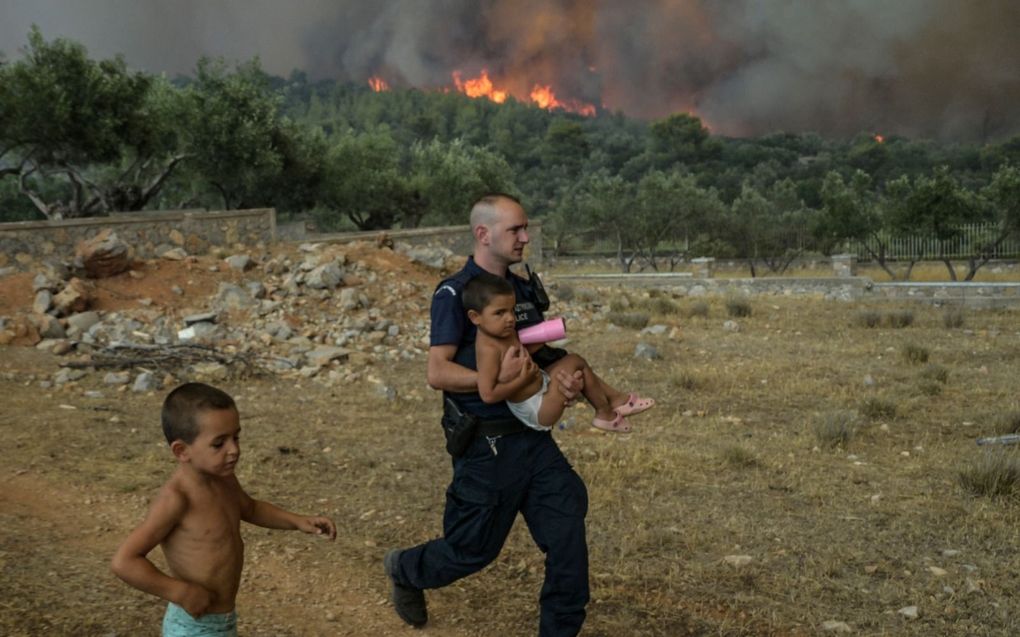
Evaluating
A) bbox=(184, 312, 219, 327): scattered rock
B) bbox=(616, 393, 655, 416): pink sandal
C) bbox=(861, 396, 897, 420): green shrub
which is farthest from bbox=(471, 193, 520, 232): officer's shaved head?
bbox=(184, 312, 219, 327): scattered rock

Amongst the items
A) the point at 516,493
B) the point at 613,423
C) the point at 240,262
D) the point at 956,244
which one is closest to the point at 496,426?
the point at 516,493

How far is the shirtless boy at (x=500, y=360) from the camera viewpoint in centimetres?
328

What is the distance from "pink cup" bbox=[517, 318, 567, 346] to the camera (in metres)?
3.41

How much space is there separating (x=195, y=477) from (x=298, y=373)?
9481 millimetres

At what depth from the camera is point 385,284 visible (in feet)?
55.5

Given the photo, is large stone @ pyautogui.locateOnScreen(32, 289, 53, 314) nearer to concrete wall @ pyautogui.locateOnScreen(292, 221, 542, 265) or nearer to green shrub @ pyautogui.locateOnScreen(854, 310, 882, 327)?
concrete wall @ pyautogui.locateOnScreen(292, 221, 542, 265)

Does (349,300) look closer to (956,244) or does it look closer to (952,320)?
(952,320)

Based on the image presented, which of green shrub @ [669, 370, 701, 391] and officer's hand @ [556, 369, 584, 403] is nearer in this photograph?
officer's hand @ [556, 369, 584, 403]

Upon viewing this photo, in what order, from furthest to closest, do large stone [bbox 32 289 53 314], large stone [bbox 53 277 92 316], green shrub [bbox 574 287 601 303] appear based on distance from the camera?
green shrub [bbox 574 287 601 303] < large stone [bbox 53 277 92 316] < large stone [bbox 32 289 53 314]

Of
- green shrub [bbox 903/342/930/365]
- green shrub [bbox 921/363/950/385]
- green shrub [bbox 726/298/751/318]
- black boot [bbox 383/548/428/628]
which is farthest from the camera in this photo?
green shrub [bbox 726/298/751/318]

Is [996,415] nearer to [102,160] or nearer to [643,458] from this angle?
[643,458]

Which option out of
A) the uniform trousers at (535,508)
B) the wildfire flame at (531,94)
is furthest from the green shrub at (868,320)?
the wildfire flame at (531,94)

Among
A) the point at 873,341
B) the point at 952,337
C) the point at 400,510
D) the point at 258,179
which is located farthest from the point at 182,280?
the point at 258,179

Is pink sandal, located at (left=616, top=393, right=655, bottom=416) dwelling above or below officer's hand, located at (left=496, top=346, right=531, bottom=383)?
below
